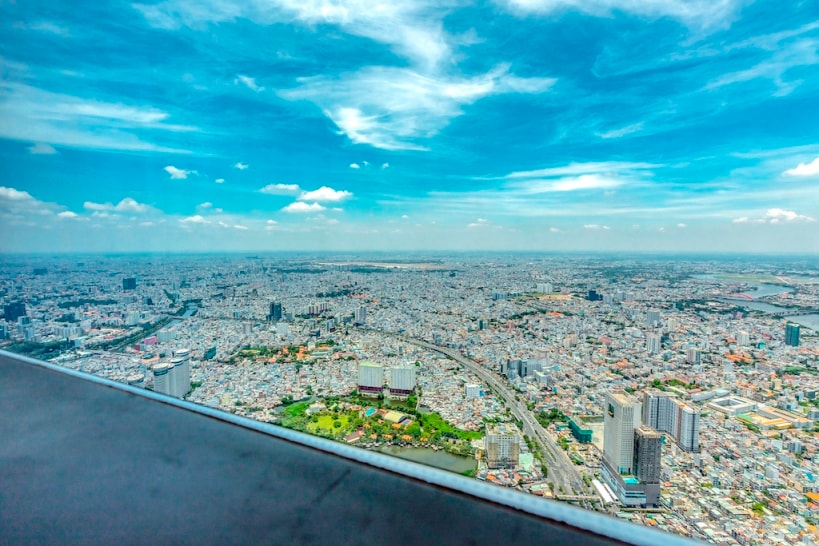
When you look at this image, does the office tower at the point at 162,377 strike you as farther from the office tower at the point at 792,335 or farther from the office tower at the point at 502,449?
the office tower at the point at 792,335

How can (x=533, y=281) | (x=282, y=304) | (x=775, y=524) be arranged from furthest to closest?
(x=533, y=281) < (x=282, y=304) < (x=775, y=524)

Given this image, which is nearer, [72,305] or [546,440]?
[546,440]

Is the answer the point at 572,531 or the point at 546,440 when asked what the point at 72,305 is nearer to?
the point at 546,440

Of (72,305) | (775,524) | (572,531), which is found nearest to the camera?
(572,531)

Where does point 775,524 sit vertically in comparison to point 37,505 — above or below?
below

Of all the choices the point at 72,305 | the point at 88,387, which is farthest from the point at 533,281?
the point at 88,387

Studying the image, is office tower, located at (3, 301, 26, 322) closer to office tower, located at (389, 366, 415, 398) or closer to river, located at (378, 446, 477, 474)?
office tower, located at (389, 366, 415, 398)
